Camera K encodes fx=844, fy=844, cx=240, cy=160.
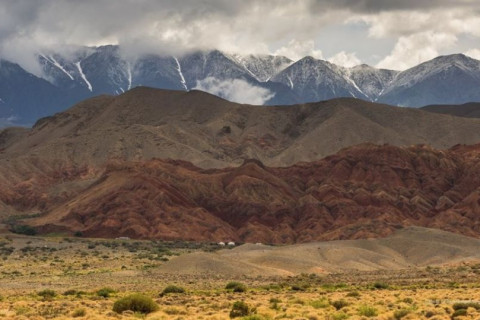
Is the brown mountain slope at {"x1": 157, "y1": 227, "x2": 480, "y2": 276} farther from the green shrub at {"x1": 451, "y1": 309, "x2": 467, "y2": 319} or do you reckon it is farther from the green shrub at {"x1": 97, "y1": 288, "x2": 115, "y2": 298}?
the green shrub at {"x1": 451, "y1": 309, "x2": 467, "y2": 319}

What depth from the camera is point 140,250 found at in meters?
140

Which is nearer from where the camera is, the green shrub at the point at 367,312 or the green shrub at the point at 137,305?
the green shrub at the point at 367,312

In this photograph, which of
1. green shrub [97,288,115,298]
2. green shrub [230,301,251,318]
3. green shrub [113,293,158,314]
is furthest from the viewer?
green shrub [97,288,115,298]

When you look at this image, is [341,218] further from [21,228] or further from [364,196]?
[21,228]

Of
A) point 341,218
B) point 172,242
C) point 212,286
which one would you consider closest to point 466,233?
point 341,218

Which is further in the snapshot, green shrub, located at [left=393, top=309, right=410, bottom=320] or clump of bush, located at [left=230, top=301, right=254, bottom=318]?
clump of bush, located at [left=230, top=301, right=254, bottom=318]

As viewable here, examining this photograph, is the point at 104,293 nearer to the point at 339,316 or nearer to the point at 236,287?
the point at 236,287

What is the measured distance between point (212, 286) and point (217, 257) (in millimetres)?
26382

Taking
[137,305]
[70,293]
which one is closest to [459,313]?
[137,305]

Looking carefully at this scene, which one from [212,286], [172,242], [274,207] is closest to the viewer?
[212,286]

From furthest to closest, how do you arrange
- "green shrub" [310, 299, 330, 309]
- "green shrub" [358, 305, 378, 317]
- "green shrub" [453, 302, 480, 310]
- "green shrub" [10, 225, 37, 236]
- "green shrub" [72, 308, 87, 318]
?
1. "green shrub" [10, 225, 37, 236]
2. "green shrub" [310, 299, 330, 309]
3. "green shrub" [453, 302, 480, 310]
4. "green shrub" [72, 308, 87, 318]
5. "green shrub" [358, 305, 378, 317]

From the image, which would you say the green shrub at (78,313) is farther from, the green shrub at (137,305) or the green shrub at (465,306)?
the green shrub at (465,306)

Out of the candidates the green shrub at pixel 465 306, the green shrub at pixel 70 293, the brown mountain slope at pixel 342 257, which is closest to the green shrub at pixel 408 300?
the green shrub at pixel 465 306

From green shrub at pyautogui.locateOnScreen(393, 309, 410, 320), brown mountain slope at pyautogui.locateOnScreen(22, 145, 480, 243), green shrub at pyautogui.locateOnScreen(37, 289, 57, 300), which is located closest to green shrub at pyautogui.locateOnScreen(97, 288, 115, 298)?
green shrub at pyautogui.locateOnScreen(37, 289, 57, 300)
